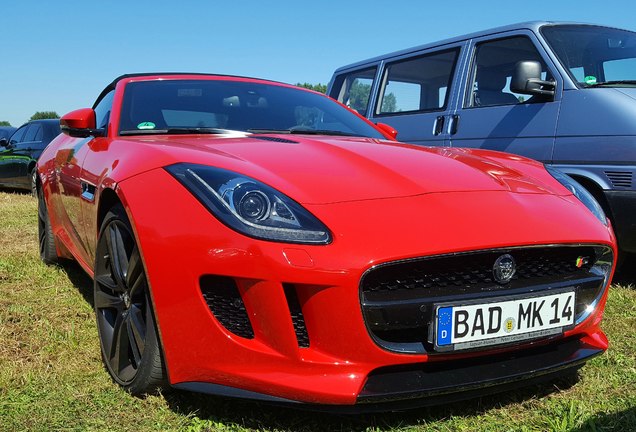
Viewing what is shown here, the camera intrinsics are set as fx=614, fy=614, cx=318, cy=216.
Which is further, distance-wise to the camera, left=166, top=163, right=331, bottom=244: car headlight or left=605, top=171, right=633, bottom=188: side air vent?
left=605, top=171, right=633, bottom=188: side air vent

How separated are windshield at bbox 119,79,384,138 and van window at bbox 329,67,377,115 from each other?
231 cm

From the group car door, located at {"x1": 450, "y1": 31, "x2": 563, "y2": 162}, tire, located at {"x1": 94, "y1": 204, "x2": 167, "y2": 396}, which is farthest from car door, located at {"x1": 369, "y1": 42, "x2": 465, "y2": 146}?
tire, located at {"x1": 94, "y1": 204, "x2": 167, "y2": 396}

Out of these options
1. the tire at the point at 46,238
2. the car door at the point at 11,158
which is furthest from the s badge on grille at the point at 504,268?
the car door at the point at 11,158

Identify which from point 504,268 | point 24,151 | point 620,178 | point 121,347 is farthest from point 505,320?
point 24,151

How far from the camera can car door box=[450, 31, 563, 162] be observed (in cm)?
387

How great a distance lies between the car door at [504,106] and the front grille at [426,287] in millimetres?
2113

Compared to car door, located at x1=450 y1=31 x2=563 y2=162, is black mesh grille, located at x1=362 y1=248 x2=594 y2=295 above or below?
below

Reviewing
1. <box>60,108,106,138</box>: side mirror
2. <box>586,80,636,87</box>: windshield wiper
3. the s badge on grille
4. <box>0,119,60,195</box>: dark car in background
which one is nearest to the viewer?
the s badge on grille

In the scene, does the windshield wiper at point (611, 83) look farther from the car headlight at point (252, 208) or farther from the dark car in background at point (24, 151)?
the dark car in background at point (24, 151)

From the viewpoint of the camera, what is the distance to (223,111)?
9.76 feet

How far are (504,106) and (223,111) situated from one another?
2.09 metres

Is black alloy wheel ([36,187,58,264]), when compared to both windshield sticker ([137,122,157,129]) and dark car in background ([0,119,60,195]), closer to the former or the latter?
windshield sticker ([137,122,157,129])

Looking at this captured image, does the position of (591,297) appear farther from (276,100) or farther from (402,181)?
(276,100)

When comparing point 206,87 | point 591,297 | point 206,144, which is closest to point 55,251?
point 206,87
